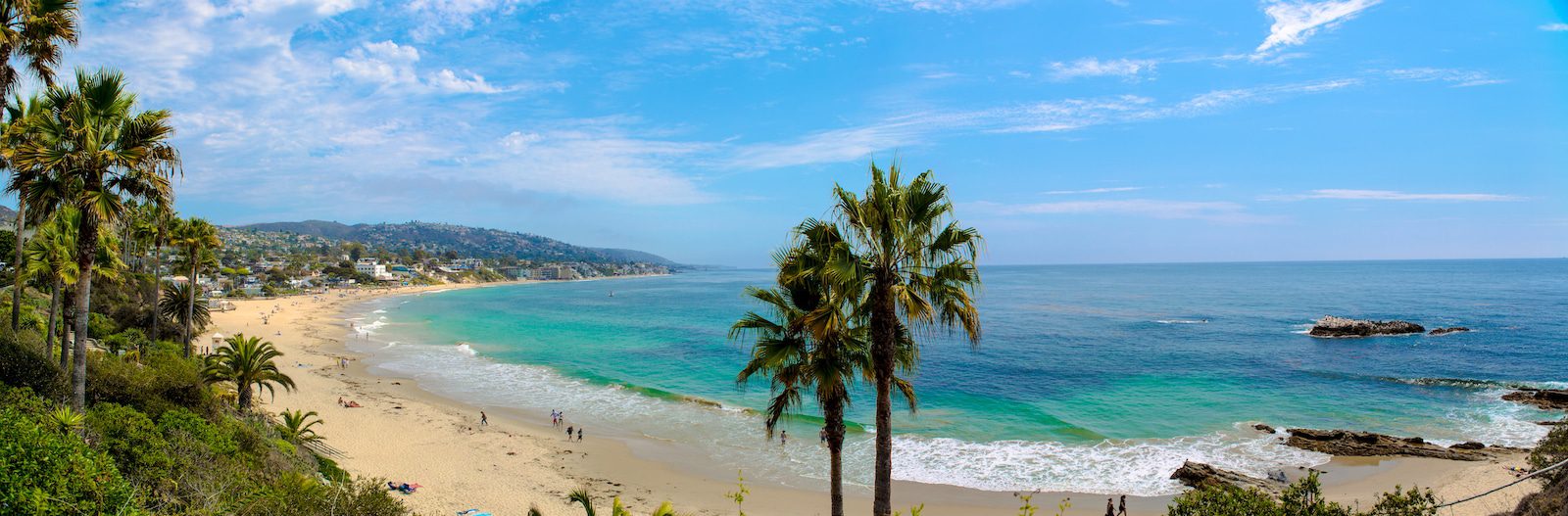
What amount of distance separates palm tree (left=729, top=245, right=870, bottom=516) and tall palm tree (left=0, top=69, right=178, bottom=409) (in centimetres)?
946

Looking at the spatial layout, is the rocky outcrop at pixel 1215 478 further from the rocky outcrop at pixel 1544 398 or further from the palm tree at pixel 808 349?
the rocky outcrop at pixel 1544 398

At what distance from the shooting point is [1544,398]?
2959cm

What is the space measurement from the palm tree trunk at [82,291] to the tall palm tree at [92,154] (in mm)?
10

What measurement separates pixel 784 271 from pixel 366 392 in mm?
33357

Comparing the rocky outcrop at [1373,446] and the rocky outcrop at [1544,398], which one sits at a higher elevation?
the rocky outcrop at [1544,398]

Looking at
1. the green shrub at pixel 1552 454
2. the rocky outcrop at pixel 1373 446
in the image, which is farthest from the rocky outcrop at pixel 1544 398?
the green shrub at pixel 1552 454

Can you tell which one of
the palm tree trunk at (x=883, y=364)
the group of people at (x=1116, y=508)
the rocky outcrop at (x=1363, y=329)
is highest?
the palm tree trunk at (x=883, y=364)

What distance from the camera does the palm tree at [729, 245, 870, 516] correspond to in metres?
8.05

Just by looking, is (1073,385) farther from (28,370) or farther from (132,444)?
(28,370)

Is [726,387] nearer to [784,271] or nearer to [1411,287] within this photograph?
[784,271]

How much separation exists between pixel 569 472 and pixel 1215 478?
64.2 ft

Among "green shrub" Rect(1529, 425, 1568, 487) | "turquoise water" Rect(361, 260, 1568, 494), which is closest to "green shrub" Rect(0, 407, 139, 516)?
"turquoise water" Rect(361, 260, 1568, 494)

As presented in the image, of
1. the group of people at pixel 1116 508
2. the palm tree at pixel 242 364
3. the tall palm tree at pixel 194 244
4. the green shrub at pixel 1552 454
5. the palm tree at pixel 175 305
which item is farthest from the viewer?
the palm tree at pixel 175 305

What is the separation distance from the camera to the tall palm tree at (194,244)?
2427 cm
